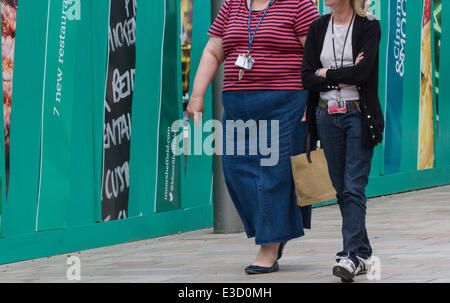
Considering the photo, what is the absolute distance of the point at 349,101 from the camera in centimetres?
555

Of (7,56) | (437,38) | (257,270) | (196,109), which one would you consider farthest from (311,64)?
(437,38)

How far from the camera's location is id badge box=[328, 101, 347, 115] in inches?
218

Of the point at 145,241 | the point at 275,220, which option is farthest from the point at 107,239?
the point at 275,220

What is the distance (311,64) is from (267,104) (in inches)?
17.5

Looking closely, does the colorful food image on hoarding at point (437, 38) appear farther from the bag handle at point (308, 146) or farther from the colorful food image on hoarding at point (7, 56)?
the bag handle at point (308, 146)

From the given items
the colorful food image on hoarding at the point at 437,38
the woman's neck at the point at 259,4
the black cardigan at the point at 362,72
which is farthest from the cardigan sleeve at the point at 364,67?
the colorful food image on hoarding at the point at 437,38

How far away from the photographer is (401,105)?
12.5 m

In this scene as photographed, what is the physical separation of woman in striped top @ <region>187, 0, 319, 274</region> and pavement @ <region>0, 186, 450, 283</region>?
313 millimetres

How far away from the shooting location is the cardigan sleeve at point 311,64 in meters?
5.61

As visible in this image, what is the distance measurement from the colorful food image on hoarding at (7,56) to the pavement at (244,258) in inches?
36.6

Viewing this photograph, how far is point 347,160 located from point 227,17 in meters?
1.24

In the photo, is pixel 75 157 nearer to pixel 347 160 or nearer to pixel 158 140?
pixel 158 140

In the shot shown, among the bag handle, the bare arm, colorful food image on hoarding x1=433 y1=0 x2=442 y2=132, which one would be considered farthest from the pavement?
colorful food image on hoarding x1=433 y1=0 x2=442 y2=132

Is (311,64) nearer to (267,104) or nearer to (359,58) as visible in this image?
(359,58)
